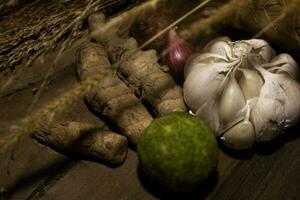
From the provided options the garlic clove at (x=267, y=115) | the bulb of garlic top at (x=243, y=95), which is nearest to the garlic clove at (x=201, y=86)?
the bulb of garlic top at (x=243, y=95)

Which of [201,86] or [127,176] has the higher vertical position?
[201,86]

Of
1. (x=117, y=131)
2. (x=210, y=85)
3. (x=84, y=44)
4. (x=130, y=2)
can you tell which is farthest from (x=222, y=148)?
(x=130, y=2)

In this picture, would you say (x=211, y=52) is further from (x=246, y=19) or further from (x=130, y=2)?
(x=130, y=2)

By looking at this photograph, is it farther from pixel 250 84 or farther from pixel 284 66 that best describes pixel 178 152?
pixel 284 66

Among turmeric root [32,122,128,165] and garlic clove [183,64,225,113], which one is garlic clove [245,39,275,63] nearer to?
garlic clove [183,64,225,113]

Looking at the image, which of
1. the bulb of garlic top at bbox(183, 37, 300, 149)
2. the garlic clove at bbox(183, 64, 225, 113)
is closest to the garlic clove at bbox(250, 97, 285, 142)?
the bulb of garlic top at bbox(183, 37, 300, 149)

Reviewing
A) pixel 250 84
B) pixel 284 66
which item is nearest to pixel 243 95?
pixel 250 84

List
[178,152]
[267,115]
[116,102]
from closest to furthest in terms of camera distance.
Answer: [178,152], [267,115], [116,102]

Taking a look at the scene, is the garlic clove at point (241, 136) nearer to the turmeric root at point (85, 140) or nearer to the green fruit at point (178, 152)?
the green fruit at point (178, 152)
